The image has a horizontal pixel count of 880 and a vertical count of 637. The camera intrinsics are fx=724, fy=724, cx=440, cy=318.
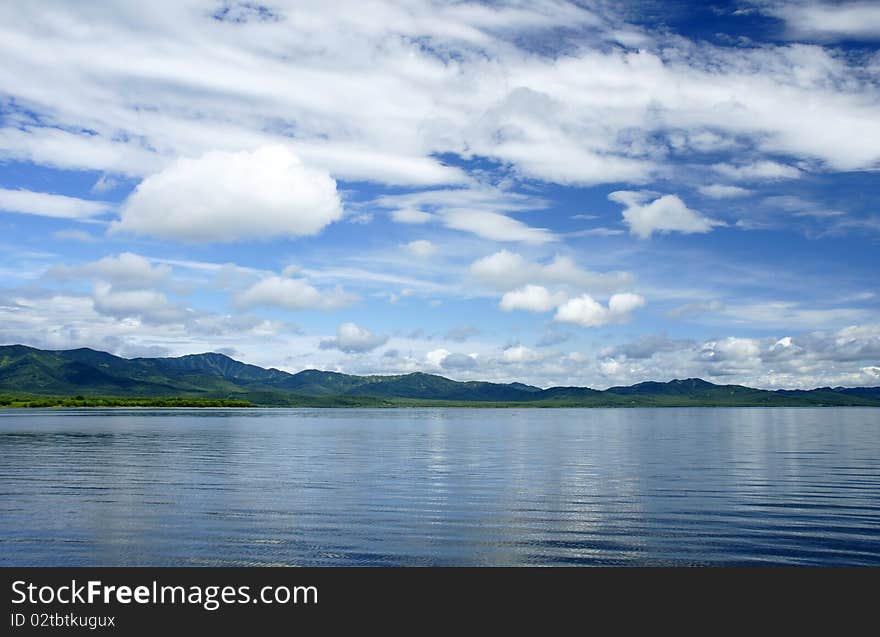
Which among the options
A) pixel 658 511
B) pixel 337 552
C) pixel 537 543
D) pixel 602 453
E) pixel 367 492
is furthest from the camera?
pixel 602 453

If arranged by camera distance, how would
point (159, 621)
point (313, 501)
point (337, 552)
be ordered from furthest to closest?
point (313, 501), point (337, 552), point (159, 621)

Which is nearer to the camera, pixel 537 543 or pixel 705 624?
pixel 705 624

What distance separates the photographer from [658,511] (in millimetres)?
44094

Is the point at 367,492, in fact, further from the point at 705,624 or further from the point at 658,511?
the point at 705,624

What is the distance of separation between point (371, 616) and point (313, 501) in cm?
2501

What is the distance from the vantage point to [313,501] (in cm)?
4828

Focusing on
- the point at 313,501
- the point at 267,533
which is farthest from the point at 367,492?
the point at 267,533

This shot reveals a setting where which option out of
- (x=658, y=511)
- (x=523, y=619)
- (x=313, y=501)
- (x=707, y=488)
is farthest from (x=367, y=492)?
(x=523, y=619)

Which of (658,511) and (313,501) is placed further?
(313,501)

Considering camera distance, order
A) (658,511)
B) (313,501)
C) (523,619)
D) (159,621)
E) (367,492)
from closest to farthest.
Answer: (159,621)
(523,619)
(658,511)
(313,501)
(367,492)

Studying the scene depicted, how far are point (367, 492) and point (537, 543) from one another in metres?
20.7

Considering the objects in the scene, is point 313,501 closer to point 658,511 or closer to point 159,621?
point 658,511

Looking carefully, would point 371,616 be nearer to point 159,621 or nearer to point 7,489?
point 159,621

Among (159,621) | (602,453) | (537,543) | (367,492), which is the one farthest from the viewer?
(602,453)
